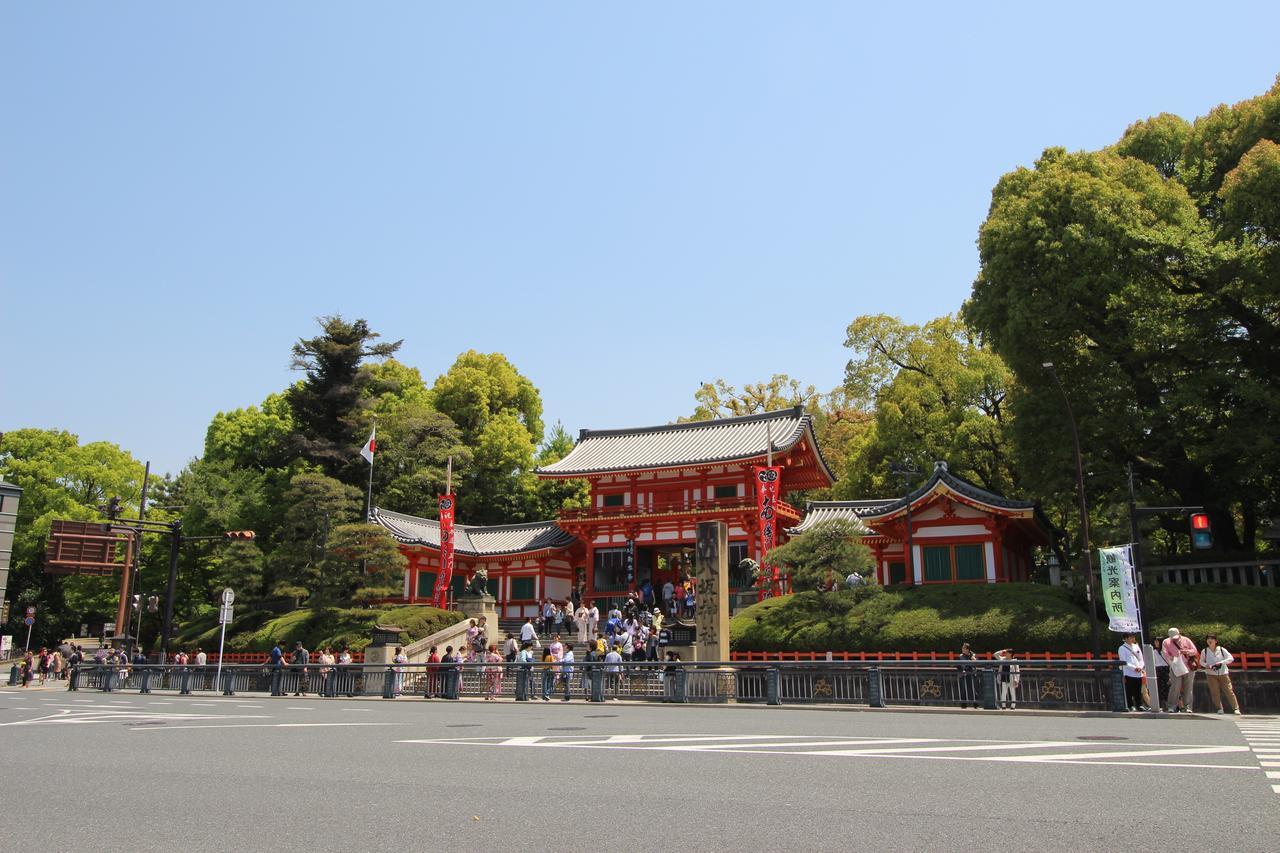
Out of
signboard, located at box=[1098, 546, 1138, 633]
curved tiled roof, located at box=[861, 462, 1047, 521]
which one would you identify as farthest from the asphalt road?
curved tiled roof, located at box=[861, 462, 1047, 521]

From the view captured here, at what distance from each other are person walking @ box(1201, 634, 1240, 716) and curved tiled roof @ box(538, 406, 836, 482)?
25276 millimetres

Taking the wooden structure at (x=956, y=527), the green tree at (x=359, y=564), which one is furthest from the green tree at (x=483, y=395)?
the wooden structure at (x=956, y=527)

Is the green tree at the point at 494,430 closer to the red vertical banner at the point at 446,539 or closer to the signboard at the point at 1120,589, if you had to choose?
the red vertical banner at the point at 446,539

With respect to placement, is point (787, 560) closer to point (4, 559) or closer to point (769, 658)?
point (769, 658)

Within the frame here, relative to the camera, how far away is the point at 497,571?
159 feet

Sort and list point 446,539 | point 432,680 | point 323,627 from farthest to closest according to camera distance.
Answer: point 446,539 < point 323,627 < point 432,680

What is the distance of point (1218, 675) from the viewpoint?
17531mm

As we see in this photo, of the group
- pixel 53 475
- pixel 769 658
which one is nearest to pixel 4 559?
pixel 53 475

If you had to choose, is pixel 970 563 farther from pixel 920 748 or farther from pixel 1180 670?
pixel 920 748

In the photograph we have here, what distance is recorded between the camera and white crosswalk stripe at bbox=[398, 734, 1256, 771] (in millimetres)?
9555

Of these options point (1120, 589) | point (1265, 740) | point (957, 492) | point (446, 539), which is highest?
point (957, 492)

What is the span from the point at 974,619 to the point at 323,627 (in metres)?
25.9

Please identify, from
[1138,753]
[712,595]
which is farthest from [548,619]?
[1138,753]

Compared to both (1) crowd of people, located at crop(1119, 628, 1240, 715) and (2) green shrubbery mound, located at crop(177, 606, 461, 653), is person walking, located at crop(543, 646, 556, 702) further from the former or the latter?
(1) crowd of people, located at crop(1119, 628, 1240, 715)
